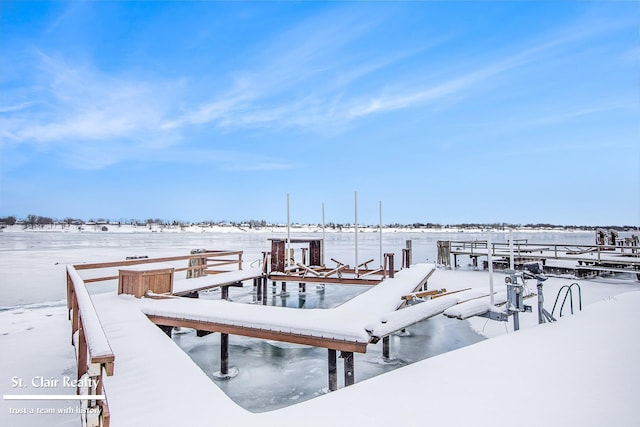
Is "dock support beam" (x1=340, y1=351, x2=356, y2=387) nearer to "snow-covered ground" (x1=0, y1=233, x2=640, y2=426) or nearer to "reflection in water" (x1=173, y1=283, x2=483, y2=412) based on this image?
"reflection in water" (x1=173, y1=283, x2=483, y2=412)

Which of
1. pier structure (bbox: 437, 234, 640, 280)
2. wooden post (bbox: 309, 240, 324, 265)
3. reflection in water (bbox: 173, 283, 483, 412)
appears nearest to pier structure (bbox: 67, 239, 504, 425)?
reflection in water (bbox: 173, 283, 483, 412)

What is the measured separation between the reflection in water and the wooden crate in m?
1.50

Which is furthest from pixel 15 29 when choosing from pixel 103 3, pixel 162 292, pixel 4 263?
pixel 162 292

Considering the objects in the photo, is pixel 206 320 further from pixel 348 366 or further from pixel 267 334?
pixel 348 366

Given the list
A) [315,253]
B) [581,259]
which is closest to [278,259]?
[315,253]

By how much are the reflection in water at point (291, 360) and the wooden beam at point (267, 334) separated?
103 cm

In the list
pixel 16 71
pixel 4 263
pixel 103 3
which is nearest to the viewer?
pixel 4 263

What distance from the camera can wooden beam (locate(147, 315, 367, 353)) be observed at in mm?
5445

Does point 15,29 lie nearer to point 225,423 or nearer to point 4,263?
point 4,263

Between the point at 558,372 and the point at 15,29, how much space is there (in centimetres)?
3568

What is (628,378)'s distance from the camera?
420cm

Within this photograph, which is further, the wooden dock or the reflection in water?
the wooden dock

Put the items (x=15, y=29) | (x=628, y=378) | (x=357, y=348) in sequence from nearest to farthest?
(x=628, y=378) → (x=357, y=348) → (x=15, y=29)

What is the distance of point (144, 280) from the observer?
8.69 metres
